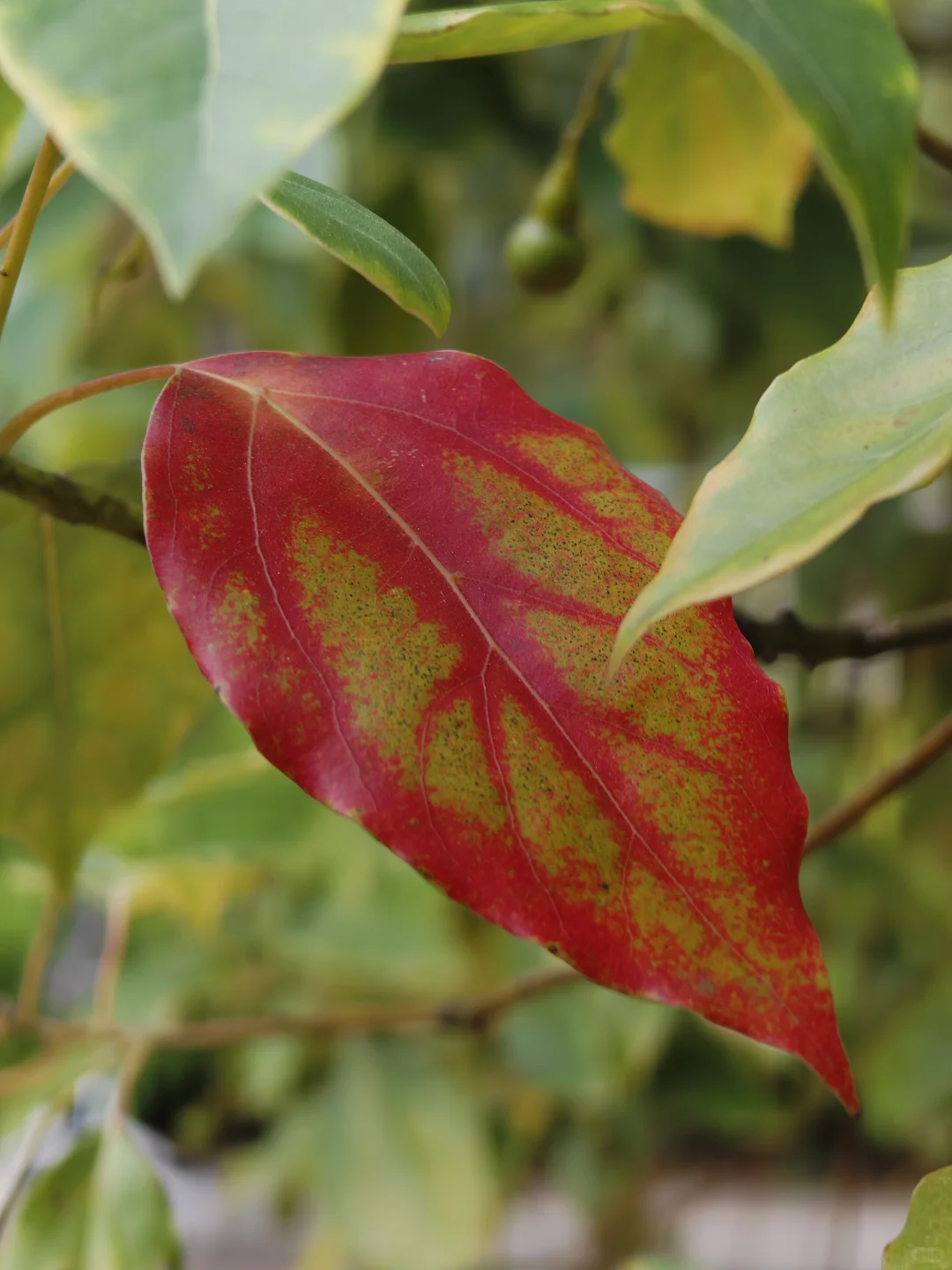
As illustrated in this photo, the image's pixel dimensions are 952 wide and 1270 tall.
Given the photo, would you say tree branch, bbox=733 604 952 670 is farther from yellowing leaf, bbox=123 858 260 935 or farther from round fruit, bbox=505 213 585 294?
yellowing leaf, bbox=123 858 260 935

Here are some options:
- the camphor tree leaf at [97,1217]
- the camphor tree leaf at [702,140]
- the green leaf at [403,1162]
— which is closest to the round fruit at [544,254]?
the camphor tree leaf at [702,140]

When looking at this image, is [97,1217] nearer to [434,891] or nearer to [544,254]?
[544,254]

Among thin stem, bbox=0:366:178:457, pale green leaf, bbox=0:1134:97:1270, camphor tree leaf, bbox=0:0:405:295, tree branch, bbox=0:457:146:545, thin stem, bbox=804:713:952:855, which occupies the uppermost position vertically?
camphor tree leaf, bbox=0:0:405:295

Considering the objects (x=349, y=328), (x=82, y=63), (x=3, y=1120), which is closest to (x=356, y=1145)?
(x=3, y=1120)

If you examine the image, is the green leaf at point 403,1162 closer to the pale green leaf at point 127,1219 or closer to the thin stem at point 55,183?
the pale green leaf at point 127,1219

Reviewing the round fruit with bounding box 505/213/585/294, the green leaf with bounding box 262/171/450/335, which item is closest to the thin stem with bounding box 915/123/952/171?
the round fruit with bounding box 505/213/585/294

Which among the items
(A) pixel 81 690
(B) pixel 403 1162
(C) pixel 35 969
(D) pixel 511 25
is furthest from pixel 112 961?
(D) pixel 511 25
